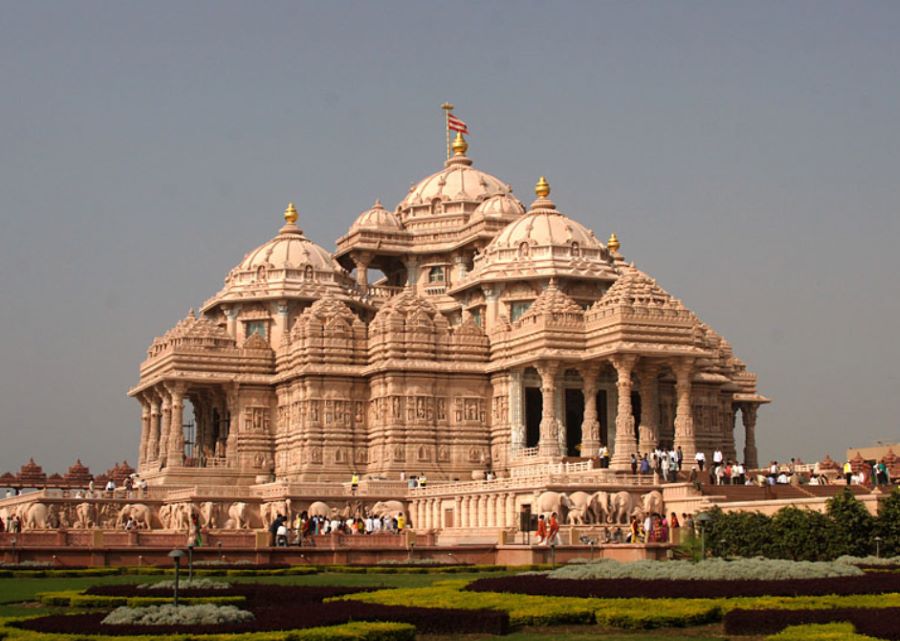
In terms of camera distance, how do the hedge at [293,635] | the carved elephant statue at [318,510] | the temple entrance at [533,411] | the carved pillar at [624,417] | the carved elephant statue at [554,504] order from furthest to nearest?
the temple entrance at [533,411] < the carved pillar at [624,417] < the carved elephant statue at [318,510] < the carved elephant statue at [554,504] < the hedge at [293,635]

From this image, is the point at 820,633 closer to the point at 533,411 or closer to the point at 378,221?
the point at 533,411

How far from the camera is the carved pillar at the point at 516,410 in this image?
64.4 meters

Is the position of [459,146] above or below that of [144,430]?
above

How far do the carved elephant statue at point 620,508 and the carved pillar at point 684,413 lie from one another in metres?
8.45

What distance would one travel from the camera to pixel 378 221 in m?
83.1

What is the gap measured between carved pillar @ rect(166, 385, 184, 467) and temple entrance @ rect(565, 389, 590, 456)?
60.5ft

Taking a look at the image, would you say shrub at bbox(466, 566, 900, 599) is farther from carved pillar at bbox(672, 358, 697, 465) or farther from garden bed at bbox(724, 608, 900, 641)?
carved pillar at bbox(672, 358, 697, 465)

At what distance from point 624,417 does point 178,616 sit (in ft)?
128

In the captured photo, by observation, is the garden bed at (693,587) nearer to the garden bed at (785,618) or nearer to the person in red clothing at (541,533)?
the garden bed at (785,618)

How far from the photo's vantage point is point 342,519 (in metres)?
57.3

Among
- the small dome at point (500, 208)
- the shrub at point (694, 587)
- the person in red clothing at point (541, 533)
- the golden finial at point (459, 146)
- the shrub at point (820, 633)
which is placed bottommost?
the shrub at point (820, 633)

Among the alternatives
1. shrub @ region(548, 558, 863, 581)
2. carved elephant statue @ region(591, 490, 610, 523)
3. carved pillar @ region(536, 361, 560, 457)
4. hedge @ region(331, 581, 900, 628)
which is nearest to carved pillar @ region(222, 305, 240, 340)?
carved pillar @ region(536, 361, 560, 457)

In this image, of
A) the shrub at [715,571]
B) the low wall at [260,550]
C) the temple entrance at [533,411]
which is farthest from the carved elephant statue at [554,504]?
the shrub at [715,571]

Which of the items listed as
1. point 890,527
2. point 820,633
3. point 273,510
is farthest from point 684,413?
point 820,633
